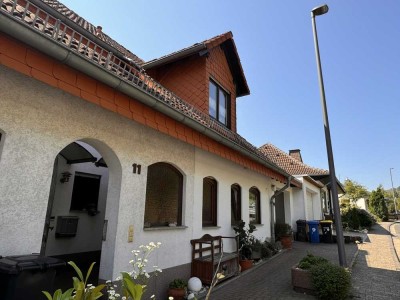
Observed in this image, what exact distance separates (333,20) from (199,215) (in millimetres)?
7916

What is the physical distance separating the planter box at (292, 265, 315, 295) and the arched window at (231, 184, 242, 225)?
306 cm

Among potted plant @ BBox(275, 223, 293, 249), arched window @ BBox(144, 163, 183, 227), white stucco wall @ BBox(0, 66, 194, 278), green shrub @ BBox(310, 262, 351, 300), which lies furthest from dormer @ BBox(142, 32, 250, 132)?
potted plant @ BBox(275, 223, 293, 249)

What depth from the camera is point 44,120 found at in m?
3.75

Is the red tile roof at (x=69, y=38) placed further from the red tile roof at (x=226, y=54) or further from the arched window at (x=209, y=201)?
the red tile roof at (x=226, y=54)

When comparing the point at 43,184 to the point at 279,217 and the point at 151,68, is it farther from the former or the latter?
the point at 279,217

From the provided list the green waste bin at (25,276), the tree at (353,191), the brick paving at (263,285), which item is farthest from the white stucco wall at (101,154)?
the tree at (353,191)

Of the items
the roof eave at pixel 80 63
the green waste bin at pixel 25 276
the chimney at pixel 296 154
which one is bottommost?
the green waste bin at pixel 25 276

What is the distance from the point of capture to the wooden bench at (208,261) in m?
6.45

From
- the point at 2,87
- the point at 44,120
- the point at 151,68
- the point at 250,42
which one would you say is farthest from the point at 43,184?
the point at 250,42

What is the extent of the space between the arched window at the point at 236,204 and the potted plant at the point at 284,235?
451 centimetres

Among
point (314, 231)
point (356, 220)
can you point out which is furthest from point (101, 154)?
point (356, 220)

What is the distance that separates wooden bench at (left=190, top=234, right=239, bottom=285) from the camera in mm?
6445

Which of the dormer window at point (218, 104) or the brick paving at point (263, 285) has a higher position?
the dormer window at point (218, 104)

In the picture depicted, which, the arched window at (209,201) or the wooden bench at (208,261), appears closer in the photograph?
the wooden bench at (208,261)
